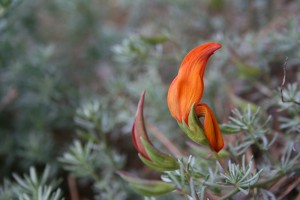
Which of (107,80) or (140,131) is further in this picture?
(107,80)

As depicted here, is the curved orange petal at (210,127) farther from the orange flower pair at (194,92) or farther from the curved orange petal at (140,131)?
the curved orange petal at (140,131)

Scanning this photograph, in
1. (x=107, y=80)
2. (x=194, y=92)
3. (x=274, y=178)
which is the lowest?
(x=274, y=178)

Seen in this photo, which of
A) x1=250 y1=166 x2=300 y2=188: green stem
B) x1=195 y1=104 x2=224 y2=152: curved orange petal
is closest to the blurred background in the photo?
x1=250 y1=166 x2=300 y2=188: green stem

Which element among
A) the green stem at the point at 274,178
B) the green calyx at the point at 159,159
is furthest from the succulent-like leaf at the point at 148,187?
the green stem at the point at 274,178

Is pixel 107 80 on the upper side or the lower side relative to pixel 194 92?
upper

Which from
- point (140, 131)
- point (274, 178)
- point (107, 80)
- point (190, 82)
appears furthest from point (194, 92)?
point (107, 80)

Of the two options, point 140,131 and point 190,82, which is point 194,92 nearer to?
point 190,82
